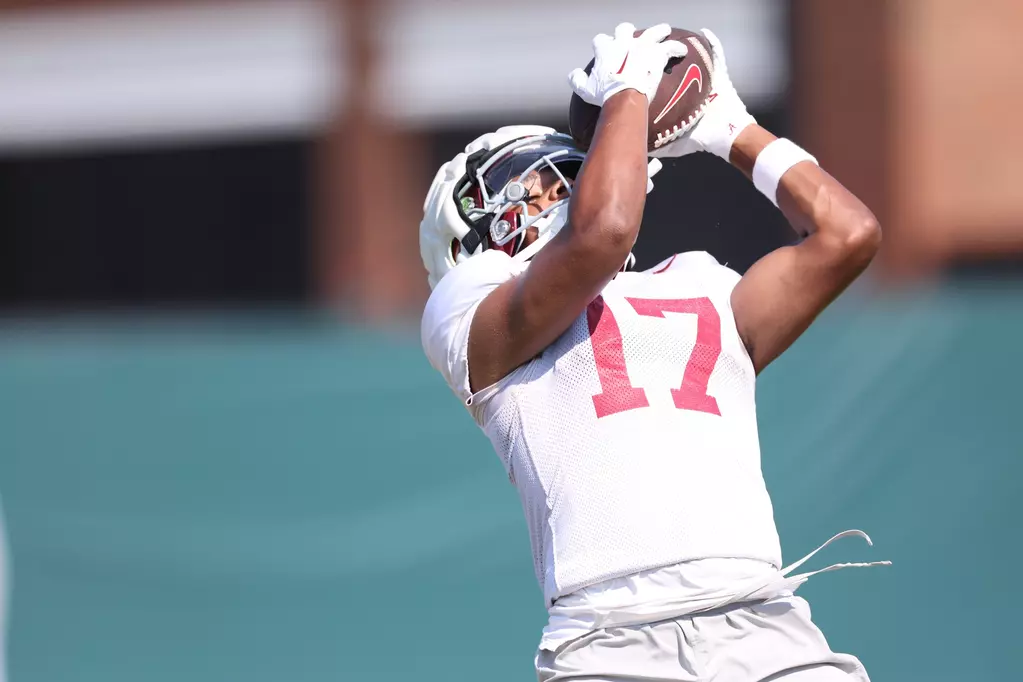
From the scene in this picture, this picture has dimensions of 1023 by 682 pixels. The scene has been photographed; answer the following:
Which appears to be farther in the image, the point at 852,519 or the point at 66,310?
the point at 66,310

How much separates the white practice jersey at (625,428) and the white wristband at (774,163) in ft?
0.76

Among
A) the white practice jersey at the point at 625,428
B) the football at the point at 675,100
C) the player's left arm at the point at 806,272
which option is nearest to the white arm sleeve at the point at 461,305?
the white practice jersey at the point at 625,428

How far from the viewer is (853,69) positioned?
6.95 m

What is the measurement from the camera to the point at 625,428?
6.13 ft

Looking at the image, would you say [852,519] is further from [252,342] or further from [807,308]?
Answer: [252,342]

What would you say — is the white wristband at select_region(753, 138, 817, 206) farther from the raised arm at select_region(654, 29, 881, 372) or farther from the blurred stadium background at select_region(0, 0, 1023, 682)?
the blurred stadium background at select_region(0, 0, 1023, 682)

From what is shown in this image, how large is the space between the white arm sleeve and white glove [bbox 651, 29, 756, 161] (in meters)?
0.34

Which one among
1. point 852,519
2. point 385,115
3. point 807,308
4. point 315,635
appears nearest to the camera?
point 807,308

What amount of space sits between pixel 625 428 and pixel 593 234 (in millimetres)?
284

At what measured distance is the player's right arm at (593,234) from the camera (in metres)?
1.82

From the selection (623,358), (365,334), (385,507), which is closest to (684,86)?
(623,358)

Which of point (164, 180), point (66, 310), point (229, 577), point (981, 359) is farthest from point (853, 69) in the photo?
point (66, 310)

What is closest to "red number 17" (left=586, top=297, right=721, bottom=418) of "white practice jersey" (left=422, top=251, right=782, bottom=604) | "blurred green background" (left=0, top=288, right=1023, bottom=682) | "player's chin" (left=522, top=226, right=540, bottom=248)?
"white practice jersey" (left=422, top=251, right=782, bottom=604)

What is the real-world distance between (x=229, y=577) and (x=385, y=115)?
12.9 ft
